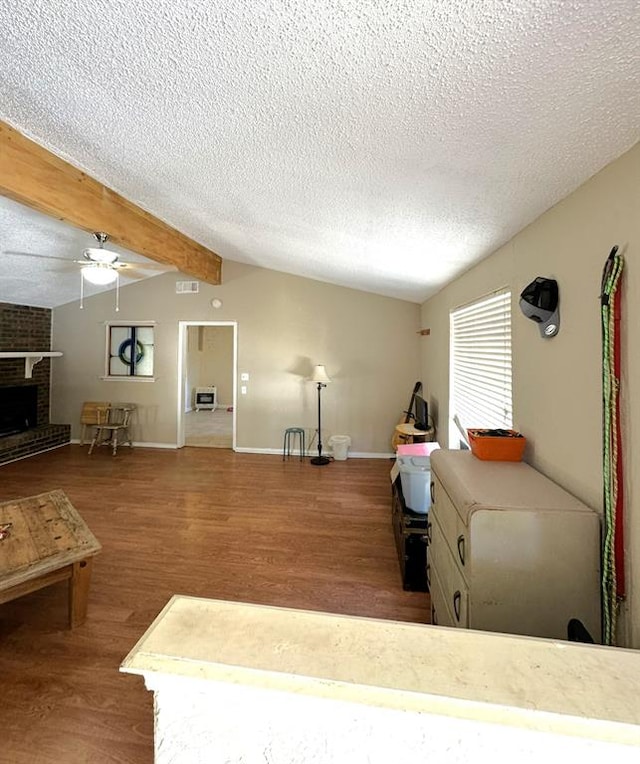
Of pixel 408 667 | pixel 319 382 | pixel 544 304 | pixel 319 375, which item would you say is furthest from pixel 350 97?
pixel 319 382

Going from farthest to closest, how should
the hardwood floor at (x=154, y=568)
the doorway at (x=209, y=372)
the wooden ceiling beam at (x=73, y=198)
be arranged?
the doorway at (x=209, y=372) → the wooden ceiling beam at (x=73, y=198) → the hardwood floor at (x=154, y=568)

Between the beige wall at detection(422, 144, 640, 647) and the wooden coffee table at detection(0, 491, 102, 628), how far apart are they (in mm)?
2394

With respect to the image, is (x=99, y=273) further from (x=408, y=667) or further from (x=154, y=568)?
(x=408, y=667)

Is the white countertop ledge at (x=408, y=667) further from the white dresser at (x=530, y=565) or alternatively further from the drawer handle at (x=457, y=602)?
the drawer handle at (x=457, y=602)

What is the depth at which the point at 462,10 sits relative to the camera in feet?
2.65

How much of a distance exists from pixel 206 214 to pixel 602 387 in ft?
10.2

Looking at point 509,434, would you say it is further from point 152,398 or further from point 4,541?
point 152,398

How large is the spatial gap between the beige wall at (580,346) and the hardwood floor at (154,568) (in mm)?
1325

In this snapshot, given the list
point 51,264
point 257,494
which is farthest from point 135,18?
point 51,264

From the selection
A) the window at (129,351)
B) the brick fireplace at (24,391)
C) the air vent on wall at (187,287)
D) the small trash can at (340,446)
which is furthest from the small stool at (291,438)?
the brick fireplace at (24,391)

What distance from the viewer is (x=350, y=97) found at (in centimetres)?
119

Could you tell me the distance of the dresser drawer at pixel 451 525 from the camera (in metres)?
1.38

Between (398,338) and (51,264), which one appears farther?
(398,338)

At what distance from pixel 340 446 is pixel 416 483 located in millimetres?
3038
